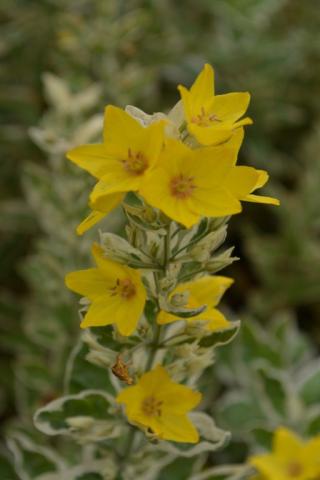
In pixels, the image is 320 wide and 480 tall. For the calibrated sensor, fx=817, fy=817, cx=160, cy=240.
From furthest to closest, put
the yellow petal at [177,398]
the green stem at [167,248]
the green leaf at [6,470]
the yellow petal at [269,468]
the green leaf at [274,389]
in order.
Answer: the green leaf at [274,389] → the green leaf at [6,470] → the yellow petal at [269,468] → the yellow petal at [177,398] → the green stem at [167,248]

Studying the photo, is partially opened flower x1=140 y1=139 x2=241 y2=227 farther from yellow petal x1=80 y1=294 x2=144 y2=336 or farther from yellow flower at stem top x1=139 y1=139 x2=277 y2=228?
yellow petal x1=80 y1=294 x2=144 y2=336

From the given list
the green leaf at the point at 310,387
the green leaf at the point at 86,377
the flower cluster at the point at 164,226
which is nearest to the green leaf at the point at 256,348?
the green leaf at the point at 310,387

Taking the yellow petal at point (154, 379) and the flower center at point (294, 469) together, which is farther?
the flower center at point (294, 469)

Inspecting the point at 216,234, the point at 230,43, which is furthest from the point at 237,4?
the point at 216,234

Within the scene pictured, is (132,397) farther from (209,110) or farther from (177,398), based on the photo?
(209,110)

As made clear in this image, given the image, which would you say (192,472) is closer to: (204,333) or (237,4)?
(204,333)

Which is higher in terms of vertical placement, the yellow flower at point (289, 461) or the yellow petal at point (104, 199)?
the yellow petal at point (104, 199)

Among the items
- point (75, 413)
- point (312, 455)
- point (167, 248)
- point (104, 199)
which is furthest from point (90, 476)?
point (104, 199)

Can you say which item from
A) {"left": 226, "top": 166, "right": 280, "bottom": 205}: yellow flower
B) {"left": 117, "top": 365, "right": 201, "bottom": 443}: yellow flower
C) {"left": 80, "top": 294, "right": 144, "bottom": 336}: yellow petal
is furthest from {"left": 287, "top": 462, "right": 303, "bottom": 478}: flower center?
{"left": 226, "top": 166, "right": 280, "bottom": 205}: yellow flower

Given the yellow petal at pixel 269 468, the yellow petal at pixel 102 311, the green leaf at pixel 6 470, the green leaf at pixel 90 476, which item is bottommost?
the green leaf at pixel 6 470

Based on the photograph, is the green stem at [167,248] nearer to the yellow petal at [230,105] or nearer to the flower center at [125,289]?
the flower center at [125,289]
